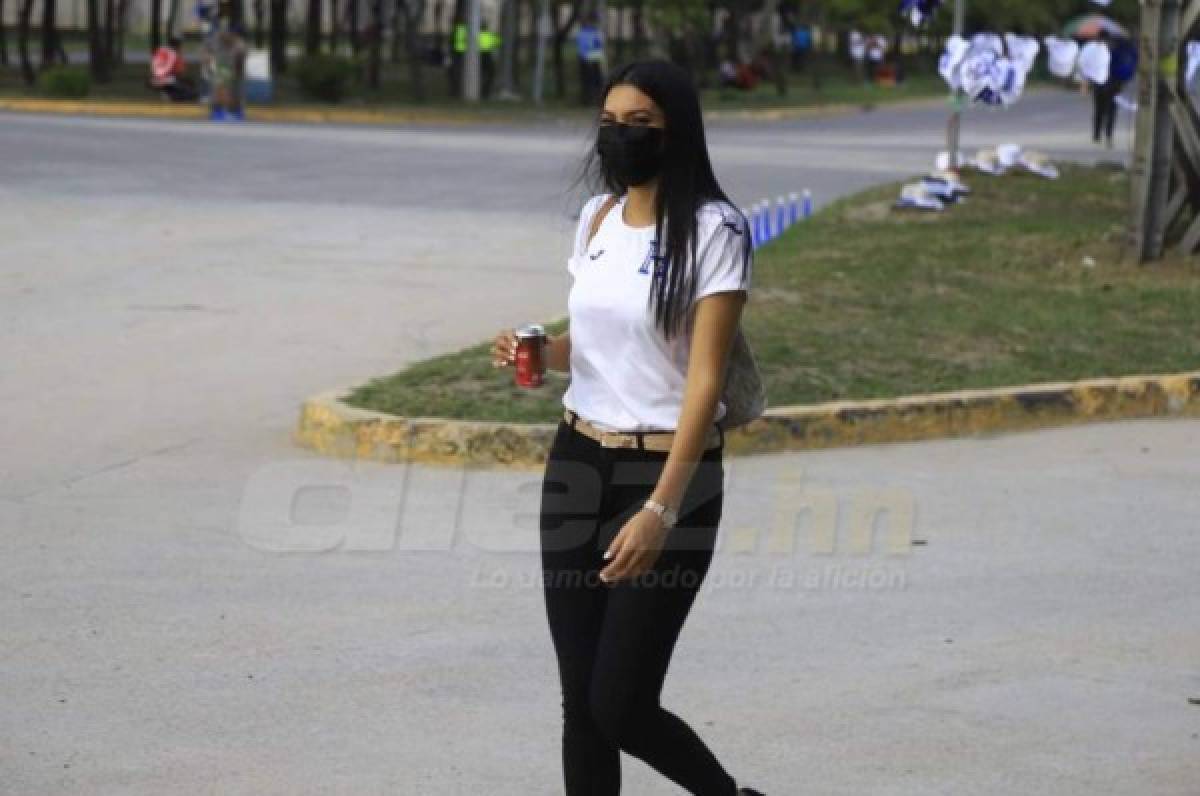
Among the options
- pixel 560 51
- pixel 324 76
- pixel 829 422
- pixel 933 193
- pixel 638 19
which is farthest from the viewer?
pixel 638 19

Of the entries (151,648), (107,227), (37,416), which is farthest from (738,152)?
(151,648)

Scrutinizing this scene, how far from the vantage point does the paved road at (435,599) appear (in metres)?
6.17

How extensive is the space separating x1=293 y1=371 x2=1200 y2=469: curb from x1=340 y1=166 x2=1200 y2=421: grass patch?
23cm

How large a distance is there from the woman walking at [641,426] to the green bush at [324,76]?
4046 centimetres

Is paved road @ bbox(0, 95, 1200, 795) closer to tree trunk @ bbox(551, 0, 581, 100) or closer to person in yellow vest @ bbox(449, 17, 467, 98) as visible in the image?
person in yellow vest @ bbox(449, 17, 467, 98)

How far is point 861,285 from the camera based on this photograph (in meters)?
14.9

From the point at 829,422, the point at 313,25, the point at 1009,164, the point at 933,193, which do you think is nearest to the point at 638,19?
the point at 313,25

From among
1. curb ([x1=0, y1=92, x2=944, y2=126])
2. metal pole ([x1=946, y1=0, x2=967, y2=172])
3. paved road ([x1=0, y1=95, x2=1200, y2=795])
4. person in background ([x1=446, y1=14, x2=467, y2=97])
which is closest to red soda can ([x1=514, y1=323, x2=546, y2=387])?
Answer: paved road ([x1=0, y1=95, x2=1200, y2=795])

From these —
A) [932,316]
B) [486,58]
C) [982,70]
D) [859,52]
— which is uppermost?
[982,70]

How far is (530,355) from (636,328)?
0.33 metres

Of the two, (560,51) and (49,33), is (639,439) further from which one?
(560,51)

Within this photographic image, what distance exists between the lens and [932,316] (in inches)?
538

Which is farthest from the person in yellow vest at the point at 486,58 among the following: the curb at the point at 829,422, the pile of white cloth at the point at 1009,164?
the curb at the point at 829,422

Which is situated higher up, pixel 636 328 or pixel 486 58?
pixel 636 328
